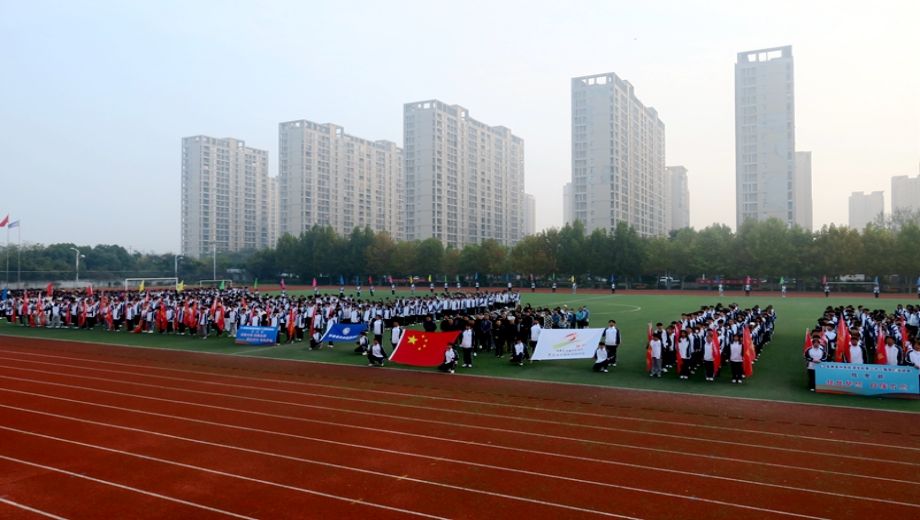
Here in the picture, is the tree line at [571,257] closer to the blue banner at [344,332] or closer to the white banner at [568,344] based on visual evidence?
the blue banner at [344,332]

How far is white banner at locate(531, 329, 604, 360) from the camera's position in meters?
17.1

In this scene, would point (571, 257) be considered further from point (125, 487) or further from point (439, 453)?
point (125, 487)

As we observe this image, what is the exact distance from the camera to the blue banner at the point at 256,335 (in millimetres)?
22720

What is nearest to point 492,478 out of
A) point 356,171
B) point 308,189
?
point 308,189

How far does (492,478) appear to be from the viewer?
805 cm

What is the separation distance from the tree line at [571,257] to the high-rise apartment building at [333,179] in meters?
27.2

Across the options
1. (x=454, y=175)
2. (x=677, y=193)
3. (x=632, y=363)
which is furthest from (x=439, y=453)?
(x=677, y=193)

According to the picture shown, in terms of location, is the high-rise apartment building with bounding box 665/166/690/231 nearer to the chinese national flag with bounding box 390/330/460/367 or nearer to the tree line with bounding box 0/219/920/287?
the tree line with bounding box 0/219/920/287

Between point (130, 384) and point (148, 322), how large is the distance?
47.5ft

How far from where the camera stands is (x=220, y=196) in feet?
431

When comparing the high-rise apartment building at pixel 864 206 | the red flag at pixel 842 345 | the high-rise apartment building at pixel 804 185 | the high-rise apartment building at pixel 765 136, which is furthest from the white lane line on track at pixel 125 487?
the high-rise apartment building at pixel 864 206

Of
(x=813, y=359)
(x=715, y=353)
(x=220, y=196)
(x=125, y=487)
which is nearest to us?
(x=125, y=487)

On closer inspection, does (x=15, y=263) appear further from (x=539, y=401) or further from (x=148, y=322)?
(x=539, y=401)

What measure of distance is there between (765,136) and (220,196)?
10954cm
